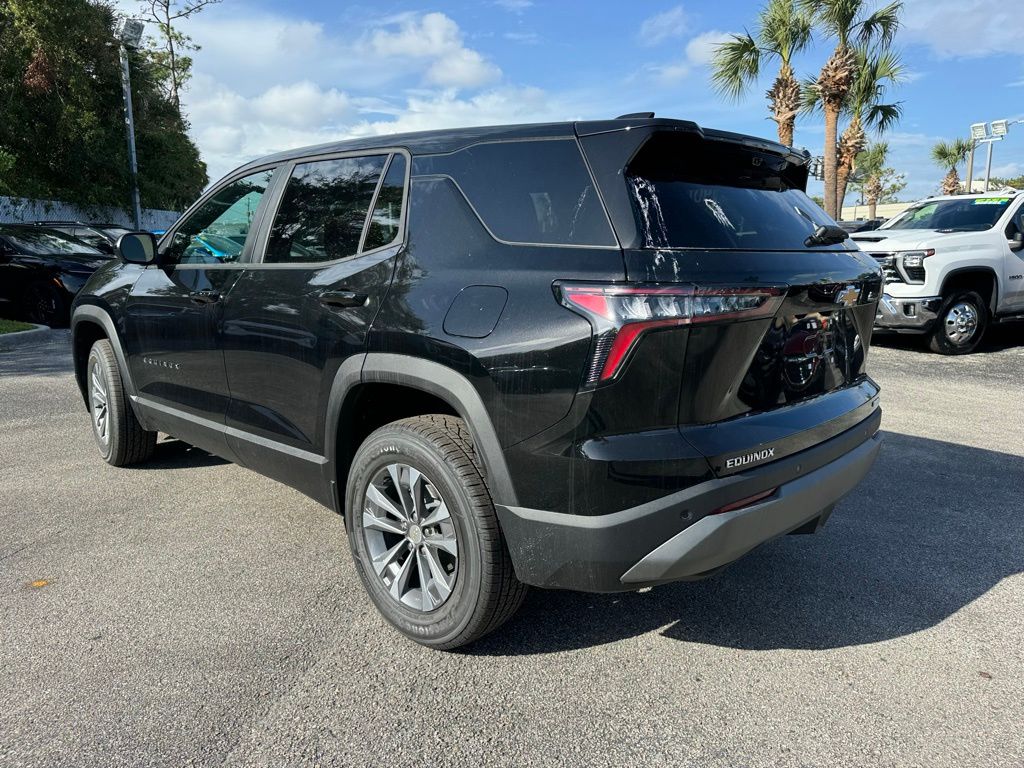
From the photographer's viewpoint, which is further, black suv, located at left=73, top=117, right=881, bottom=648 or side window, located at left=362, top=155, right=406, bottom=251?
side window, located at left=362, top=155, right=406, bottom=251

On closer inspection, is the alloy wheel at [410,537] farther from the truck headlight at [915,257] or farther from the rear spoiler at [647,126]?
the truck headlight at [915,257]

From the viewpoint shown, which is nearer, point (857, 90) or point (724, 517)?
point (724, 517)

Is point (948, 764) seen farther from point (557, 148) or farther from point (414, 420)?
point (557, 148)

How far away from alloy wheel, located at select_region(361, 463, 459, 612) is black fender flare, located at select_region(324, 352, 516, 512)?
0.28 metres

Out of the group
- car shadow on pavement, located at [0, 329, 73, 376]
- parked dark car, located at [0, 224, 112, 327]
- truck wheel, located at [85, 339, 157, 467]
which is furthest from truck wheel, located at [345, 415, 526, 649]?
parked dark car, located at [0, 224, 112, 327]

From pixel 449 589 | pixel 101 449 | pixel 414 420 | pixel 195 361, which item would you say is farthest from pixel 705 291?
pixel 101 449

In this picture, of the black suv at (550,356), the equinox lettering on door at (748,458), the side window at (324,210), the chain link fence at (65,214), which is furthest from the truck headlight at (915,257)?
the chain link fence at (65,214)

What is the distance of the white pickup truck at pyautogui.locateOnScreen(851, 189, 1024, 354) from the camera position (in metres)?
8.95

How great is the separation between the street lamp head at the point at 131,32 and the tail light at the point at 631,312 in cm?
2245

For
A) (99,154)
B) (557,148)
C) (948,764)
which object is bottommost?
(948,764)

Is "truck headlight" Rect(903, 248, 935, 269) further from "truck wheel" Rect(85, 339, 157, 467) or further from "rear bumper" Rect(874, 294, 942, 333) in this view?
"truck wheel" Rect(85, 339, 157, 467)

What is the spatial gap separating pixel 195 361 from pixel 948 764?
3.47 meters

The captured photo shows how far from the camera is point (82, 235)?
13.7 metres

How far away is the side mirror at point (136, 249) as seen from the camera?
403 cm
